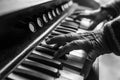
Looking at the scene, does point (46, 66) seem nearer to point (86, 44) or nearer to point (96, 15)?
point (86, 44)

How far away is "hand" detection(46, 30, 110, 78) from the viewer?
82cm

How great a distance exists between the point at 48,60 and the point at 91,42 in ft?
0.97

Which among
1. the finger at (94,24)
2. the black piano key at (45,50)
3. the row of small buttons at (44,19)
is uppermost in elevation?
the row of small buttons at (44,19)

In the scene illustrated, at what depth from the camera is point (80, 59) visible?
2.98 feet

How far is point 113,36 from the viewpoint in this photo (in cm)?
100

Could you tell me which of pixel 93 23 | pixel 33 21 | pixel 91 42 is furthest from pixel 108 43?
pixel 93 23

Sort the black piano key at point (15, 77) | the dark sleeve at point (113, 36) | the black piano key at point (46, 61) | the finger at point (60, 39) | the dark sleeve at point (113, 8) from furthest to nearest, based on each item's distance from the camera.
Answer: the dark sleeve at point (113, 8), the dark sleeve at point (113, 36), the finger at point (60, 39), the black piano key at point (46, 61), the black piano key at point (15, 77)

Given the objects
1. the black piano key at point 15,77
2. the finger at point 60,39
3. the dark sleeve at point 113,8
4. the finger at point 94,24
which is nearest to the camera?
the black piano key at point 15,77

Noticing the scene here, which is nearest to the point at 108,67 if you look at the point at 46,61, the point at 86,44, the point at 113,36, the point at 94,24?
the point at 94,24

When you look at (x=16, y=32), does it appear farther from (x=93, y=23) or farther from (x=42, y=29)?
(x=93, y=23)

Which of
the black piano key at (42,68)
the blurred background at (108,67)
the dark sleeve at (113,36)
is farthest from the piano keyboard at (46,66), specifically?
the blurred background at (108,67)

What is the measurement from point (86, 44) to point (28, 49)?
302mm

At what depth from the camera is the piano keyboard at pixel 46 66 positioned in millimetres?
646

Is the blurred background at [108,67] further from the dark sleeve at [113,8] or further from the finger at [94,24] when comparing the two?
the dark sleeve at [113,8]
